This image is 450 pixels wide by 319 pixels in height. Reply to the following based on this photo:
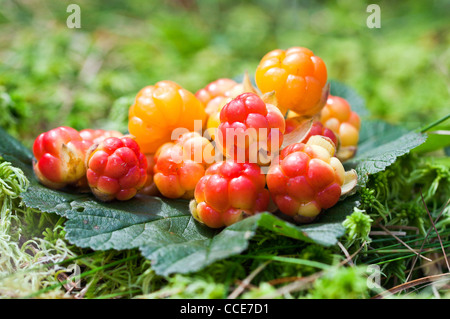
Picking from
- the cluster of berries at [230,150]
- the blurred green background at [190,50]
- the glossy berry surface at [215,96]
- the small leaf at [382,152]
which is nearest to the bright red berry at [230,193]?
the cluster of berries at [230,150]

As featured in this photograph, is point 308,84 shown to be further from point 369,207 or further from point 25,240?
point 25,240

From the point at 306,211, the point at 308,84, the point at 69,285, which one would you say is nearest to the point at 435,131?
the point at 308,84

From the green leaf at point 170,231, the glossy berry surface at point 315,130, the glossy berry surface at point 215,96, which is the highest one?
the glossy berry surface at point 215,96

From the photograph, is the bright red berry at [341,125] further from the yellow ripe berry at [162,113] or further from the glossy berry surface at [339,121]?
the yellow ripe berry at [162,113]

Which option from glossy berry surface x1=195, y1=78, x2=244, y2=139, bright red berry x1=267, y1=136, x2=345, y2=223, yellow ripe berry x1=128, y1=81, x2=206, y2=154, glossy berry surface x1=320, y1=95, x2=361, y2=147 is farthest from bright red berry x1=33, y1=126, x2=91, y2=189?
glossy berry surface x1=320, y1=95, x2=361, y2=147

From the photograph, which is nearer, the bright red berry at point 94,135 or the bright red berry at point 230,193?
the bright red berry at point 230,193

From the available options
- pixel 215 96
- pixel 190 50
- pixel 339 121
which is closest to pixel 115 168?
pixel 215 96
